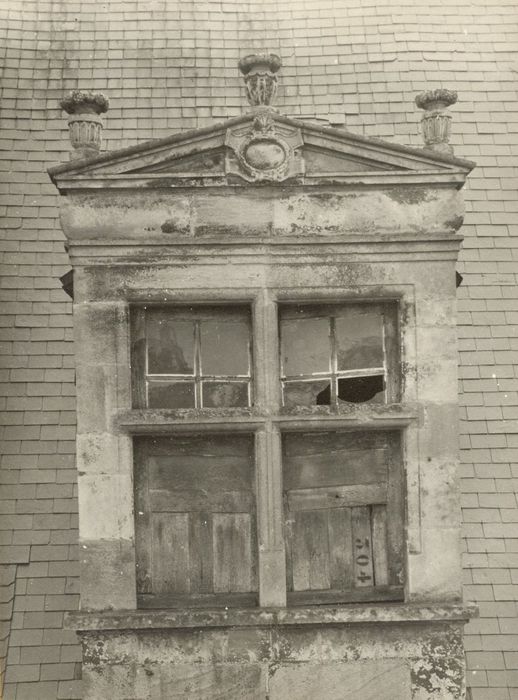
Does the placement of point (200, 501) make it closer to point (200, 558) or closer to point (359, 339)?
point (200, 558)

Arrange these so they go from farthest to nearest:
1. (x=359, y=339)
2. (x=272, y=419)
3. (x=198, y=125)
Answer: (x=198, y=125)
(x=359, y=339)
(x=272, y=419)

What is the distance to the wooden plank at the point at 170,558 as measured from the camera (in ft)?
19.8

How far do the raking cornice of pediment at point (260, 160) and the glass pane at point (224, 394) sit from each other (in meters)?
1.07

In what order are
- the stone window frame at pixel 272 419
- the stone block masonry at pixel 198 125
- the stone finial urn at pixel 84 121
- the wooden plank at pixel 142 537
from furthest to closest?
the stone block masonry at pixel 198 125, the stone finial urn at pixel 84 121, the wooden plank at pixel 142 537, the stone window frame at pixel 272 419

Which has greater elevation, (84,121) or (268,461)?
(84,121)

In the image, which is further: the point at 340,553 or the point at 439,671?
the point at 340,553

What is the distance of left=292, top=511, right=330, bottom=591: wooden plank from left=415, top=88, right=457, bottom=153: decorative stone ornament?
2167mm

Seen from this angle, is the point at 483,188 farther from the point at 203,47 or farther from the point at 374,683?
the point at 374,683

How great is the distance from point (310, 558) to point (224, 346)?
4.03 ft

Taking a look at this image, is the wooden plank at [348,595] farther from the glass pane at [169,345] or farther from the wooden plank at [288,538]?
the glass pane at [169,345]

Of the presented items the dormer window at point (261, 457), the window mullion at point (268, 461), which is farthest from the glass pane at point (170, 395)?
the window mullion at point (268, 461)

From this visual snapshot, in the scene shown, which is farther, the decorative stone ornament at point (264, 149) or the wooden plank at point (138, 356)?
the wooden plank at point (138, 356)

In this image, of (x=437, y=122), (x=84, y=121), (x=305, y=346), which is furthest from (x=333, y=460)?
(x=84, y=121)

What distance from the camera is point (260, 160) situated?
602 cm
